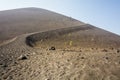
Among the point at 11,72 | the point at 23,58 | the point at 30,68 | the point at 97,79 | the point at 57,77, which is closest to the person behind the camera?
the point at 97,79

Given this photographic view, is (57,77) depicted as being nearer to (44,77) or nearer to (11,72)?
(44,77)

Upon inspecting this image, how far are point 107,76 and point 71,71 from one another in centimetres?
209

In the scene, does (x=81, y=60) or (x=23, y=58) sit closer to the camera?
(x=81, y=60)

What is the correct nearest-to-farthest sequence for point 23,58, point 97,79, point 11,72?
point 97,79 → point 11,72 → point 23,58

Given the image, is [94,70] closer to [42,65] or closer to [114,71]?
[114,71]

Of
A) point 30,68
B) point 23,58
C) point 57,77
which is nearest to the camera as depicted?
point 57,77

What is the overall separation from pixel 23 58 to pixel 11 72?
371cm

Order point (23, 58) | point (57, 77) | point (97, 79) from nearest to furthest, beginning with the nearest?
1. point (97, 79)
2. point (57, 77)
3. point (23, 58)

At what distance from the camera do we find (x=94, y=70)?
1132cm

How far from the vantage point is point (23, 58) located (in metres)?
15.8

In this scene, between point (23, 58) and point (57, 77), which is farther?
point (23, 58)

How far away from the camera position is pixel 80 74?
11.0 m

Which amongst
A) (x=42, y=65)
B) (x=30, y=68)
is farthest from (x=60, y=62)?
(x=30, y=68)

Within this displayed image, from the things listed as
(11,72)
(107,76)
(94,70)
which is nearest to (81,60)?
(94,70)
